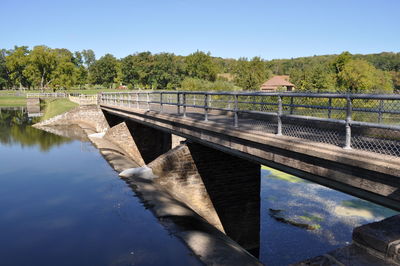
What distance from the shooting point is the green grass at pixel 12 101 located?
79750mm

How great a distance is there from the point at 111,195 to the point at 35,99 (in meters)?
64.2

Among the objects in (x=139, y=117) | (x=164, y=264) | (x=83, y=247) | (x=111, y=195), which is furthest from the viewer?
(x=139, y=117)

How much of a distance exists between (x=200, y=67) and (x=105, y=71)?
41180 mm

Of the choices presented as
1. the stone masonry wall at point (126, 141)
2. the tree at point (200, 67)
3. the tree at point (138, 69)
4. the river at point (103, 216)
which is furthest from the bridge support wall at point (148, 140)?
the tree at point (138, 69)

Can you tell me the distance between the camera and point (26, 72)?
85688 millimetres

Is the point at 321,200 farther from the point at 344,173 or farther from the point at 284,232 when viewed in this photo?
the point at 344,173

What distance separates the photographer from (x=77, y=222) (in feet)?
31.6

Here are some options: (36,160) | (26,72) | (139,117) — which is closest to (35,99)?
(26,72)

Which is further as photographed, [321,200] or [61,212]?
[321,200]

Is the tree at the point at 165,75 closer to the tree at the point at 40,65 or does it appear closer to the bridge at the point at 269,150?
the tree at the point at 40,65

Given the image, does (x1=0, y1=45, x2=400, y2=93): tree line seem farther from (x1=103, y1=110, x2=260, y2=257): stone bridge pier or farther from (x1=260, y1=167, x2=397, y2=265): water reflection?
(x1=103, y1=110, x2=260, y2=257): stone bridge pier

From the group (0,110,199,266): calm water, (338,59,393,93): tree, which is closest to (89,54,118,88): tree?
(338,59,393,93): tree

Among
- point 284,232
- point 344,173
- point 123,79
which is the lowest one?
point 284,232

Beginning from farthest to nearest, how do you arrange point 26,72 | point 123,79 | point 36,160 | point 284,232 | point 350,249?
1. point 123,79
2. point 26,72
3. point 36,160
4. point 284,232
5. point 350,249
